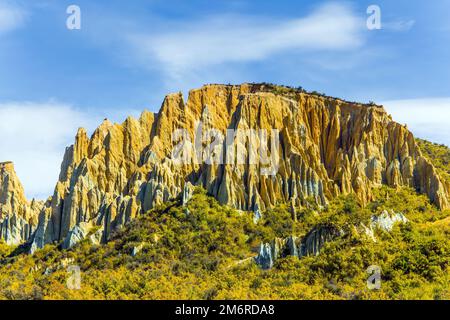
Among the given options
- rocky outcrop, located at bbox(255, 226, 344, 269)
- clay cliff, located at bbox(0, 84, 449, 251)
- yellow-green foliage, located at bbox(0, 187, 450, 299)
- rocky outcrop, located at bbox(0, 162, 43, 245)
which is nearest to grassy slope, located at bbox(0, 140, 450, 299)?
yellow-green foliage, located at bbox(0, 187, 450, 299)

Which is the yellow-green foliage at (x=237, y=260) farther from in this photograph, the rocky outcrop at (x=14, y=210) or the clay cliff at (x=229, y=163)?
the rocky outcrop at (x=14, y=210)

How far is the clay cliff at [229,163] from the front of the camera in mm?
72562

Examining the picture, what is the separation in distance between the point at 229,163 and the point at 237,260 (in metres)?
14.3

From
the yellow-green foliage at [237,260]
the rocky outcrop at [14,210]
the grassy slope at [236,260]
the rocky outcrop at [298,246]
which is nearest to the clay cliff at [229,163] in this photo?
the rocky outcrop at [14,210]

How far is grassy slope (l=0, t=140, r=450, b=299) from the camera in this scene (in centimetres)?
4981

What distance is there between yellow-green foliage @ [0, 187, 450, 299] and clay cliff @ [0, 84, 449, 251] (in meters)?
2.50

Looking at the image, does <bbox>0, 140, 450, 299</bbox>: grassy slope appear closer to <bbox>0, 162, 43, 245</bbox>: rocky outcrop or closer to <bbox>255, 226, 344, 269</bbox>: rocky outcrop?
<bbox>255, 226, 344, 269</bbox>: rocky outcrop

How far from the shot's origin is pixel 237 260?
62.0m

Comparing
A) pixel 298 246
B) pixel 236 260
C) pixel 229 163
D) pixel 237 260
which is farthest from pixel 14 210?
pixel 298 246

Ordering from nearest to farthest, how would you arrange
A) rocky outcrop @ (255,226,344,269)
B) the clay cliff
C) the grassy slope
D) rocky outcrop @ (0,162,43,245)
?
the grassy slope
rocky outcrop @ (255,226,344,269)
the clay cliff
rocky outcrop @ (0,162,43,245)

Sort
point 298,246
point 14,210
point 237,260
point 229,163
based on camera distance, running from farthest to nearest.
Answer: point 14,210, point 229,163, point 237,260, point 298,246

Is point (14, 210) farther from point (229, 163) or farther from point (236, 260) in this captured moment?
point (236, 260)

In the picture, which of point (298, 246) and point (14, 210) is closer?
point (298, 246)
